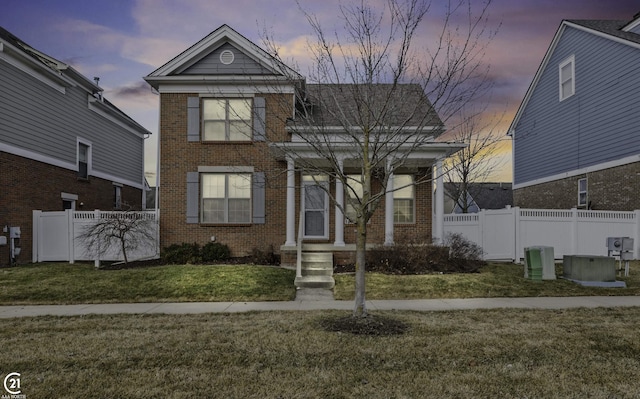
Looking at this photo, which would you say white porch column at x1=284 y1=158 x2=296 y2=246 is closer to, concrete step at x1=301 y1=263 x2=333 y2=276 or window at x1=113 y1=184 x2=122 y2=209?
concrete step at x1=301 y1=263 x2=333 y2=276

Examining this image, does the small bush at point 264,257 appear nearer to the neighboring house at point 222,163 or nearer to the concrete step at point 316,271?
the neighboring house at point 222,163

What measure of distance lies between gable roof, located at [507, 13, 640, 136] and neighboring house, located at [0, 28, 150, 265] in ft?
61.8

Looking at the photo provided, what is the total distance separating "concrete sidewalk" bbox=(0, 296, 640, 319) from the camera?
8273 mm

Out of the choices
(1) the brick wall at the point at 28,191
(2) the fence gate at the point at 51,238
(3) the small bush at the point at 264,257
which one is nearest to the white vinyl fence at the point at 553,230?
(3) the small bush at the point at 264,257

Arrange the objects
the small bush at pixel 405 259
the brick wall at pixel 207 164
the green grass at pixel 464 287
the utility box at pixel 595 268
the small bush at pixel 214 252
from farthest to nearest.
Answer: the brick wall at pixel 207 164
the small bush at pixel 214 252
the small bush at pixel 405 259
the utility box at pixel 595 268
the green grass at pixel 464 287

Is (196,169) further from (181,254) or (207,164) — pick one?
(181,254)

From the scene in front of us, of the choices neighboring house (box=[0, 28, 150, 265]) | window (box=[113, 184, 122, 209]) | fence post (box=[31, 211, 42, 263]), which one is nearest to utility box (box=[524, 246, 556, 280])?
neighboring house (box=[0, 28, 150, 265])

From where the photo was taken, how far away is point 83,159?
62.1ft

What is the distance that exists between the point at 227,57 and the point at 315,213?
6.16 metres

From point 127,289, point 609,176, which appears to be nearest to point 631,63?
point 609,176

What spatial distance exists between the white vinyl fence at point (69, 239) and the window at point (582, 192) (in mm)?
17003

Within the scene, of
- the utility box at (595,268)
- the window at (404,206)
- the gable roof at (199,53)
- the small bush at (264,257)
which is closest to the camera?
the utility box at (595,268)

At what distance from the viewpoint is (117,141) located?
22078mm

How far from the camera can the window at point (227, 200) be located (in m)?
14.6
